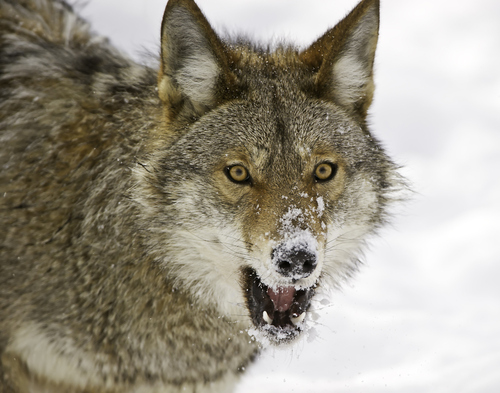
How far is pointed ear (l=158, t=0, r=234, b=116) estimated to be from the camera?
126 inches

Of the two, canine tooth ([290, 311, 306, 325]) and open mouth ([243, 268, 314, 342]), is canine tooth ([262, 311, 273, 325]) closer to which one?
open mouth ([243, 268, 314, 342])

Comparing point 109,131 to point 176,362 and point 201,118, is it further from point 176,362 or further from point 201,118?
point 176,362

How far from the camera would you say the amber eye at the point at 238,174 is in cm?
320

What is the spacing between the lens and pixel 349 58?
11.5 feet

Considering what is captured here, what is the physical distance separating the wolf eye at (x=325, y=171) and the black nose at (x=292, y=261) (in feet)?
1.76

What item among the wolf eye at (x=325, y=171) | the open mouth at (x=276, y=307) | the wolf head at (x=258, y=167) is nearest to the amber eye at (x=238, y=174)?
the wolf head at (x=258, y=167)

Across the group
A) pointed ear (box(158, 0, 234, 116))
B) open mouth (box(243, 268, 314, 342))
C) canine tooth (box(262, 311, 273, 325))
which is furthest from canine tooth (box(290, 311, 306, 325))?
pointed ear (box(158, 0, 234, 116))

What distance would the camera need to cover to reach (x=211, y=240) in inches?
129

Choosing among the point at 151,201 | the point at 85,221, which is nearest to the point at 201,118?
the point at 151,201

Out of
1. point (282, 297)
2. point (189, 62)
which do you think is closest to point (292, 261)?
point (282, 297)

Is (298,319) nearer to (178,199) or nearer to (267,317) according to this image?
(267,317)

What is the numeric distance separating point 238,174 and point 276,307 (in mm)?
766

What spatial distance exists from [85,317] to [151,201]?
0.83 m

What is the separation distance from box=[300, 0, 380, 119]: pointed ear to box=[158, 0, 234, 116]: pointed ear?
57 centimetres
